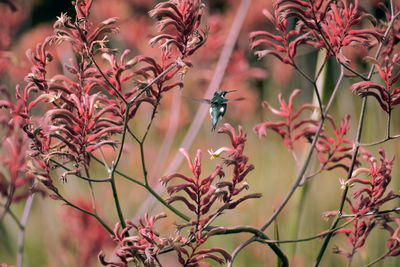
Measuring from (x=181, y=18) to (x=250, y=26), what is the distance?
7.25ft

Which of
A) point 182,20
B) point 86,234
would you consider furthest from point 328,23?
point 86,234

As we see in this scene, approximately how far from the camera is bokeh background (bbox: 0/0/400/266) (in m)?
1.81

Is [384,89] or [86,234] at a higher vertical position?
[384,89]

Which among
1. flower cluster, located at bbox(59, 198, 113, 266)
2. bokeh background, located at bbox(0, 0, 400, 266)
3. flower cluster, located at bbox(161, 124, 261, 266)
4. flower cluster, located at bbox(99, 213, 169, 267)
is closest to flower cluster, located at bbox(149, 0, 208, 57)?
flower cluster, located at bbox(161, 124, 261, 266)

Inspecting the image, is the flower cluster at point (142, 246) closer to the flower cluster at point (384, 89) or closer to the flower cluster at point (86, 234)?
the flower cluster at point (384, 89)

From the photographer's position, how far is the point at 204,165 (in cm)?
365

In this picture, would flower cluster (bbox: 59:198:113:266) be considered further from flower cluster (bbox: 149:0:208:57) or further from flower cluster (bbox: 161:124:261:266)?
flower cluster (bbox: 149:0:208:57)

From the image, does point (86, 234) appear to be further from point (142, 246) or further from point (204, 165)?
point (204, 165)

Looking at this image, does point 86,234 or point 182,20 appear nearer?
point 182,20

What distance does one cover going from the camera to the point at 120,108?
3.12ft

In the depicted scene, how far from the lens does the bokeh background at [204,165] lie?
1.81m

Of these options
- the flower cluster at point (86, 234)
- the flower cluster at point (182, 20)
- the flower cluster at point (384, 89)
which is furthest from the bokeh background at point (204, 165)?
the flower cluster at point (182, 20)

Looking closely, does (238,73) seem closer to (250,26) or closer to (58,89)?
(250,26)

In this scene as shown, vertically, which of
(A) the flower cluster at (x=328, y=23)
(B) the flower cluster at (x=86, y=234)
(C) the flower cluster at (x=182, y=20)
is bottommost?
(B) the flower cluster at (x=86, y=234)
